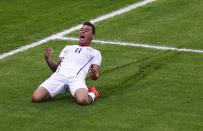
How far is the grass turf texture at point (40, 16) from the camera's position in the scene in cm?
1697

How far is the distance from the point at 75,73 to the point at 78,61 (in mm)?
260

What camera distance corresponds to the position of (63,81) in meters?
12.5

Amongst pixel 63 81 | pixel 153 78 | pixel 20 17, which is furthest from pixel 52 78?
pixel 20 17

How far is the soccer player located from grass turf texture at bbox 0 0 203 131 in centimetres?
16

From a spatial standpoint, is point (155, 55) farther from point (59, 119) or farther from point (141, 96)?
point (59, 119)

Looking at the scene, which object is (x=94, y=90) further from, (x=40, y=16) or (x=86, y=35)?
(x=40, y=16)

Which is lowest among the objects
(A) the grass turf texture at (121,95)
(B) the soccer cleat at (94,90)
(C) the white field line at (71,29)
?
(C) the white field line at (71,29)

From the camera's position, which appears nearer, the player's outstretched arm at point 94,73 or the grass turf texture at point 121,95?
the grass turf texture at point 121,95

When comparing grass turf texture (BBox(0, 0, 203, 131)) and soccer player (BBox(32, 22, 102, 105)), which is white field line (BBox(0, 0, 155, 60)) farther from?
soccer player (BBox(32, 22, 102, 105))

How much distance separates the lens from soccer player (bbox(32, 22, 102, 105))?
12273 mm

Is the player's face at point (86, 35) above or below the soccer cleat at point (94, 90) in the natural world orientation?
above

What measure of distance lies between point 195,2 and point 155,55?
16.2 feet

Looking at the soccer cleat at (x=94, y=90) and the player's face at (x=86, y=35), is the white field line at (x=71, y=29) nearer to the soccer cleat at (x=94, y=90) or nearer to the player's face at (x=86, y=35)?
the player's face at (x=86, y=35)

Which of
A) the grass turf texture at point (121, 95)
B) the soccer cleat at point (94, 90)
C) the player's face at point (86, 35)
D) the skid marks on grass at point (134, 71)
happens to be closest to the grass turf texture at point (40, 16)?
the grass turf texture at point (121, 95)
